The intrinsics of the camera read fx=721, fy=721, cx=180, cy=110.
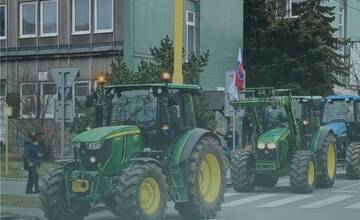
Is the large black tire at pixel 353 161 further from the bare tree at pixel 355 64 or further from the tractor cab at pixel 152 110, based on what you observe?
the bare tree at pixel 355 64

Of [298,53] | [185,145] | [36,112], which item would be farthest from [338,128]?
[298,53]

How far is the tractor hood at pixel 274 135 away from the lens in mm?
19469

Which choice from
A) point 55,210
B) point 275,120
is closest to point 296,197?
point 275,120

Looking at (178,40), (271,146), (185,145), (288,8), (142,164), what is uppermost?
(288,8)

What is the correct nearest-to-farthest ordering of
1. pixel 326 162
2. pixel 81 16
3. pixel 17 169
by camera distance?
pixel 326 162 < pixel 17 169 < pixel 81 16

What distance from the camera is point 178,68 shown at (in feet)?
62.9

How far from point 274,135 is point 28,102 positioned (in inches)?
547

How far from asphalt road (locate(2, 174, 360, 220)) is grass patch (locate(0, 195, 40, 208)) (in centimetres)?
76

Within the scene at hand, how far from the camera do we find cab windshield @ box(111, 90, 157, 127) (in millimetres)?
13531

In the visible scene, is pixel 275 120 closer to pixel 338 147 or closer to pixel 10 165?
pixel 338 147

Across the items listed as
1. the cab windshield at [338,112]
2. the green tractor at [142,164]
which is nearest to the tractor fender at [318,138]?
the cab windshield at [338,112]

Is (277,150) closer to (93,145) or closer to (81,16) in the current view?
(93,145)

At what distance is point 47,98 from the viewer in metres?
30.7

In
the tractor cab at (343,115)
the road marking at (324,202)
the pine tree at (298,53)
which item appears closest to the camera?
the road marking at (324,202)
